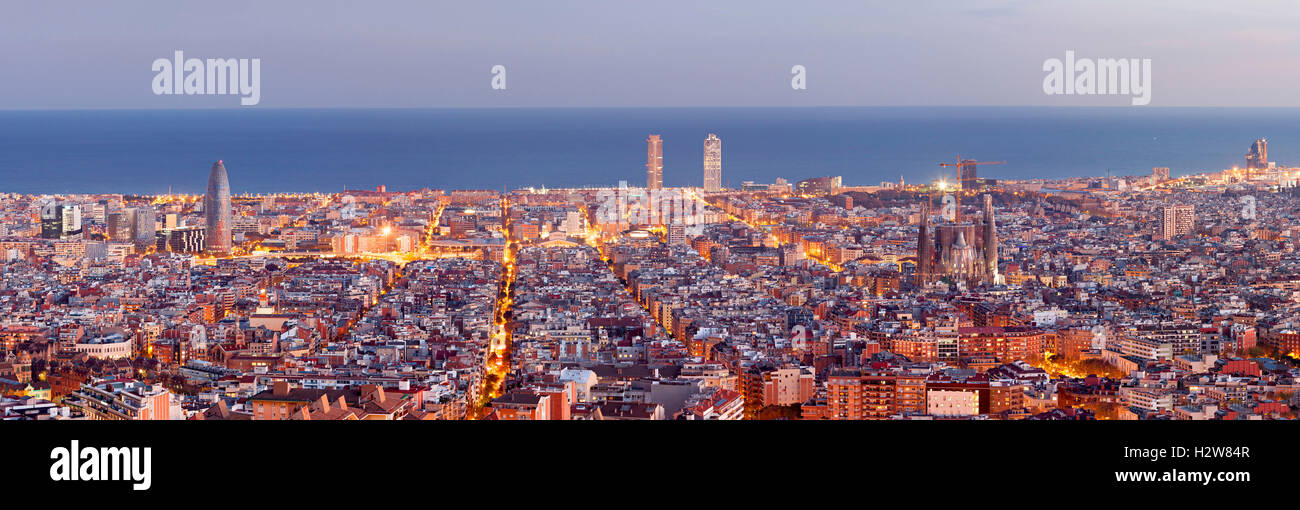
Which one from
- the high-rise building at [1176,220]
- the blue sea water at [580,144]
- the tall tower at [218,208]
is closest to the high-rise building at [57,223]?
the blue sea water at [580,144]

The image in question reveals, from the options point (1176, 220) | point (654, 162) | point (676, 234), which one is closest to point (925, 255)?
point (676, 234)

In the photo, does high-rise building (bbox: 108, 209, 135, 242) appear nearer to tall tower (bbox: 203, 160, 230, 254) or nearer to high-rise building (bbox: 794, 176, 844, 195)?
tall tower (bbox: 203, 160, 230, 254)

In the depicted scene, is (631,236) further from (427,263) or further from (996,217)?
(996,217)

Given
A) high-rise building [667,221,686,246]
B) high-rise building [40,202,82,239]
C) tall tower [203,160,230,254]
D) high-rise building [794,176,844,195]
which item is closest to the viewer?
high-rise building [40,202,82,239]

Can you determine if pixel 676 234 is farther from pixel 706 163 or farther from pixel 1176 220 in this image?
pixel 1176 220

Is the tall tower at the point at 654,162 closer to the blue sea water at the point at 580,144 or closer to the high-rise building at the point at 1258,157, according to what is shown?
the blue sea water at the point at 580,144

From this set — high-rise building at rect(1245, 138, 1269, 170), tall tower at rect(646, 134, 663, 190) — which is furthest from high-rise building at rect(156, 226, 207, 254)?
high-rise building at rect(1245, 138, 1269, 170)

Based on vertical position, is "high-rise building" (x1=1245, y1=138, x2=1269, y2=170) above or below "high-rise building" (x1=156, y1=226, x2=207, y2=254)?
above
